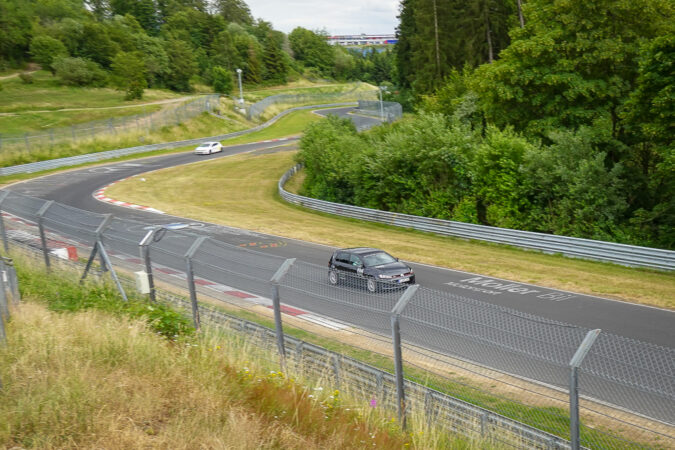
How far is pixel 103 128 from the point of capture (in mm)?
64125

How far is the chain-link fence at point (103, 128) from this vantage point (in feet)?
183

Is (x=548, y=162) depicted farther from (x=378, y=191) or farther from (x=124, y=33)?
(x=124, y=33)

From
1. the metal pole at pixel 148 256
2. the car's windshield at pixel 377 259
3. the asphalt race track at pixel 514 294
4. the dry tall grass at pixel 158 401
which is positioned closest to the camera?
the dry tall grass at pixel 158 401

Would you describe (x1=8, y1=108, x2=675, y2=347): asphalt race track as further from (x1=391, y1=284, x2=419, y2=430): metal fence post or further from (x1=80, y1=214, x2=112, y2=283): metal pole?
(x1=80, y1=214, x2=112, y2=283): metal pole

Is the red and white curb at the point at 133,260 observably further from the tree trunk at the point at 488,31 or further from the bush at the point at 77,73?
the bush at the point at 77,73

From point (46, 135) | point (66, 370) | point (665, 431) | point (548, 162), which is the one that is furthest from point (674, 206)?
point (46, 135)

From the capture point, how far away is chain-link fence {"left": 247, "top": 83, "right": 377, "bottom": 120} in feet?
319

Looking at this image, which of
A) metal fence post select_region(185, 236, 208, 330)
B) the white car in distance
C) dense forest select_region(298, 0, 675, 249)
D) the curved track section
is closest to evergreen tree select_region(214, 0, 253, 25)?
the white car in distance

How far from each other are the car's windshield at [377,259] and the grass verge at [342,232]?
14.2 ft

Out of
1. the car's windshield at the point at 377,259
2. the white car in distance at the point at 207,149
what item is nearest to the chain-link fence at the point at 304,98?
the white car in distance at the point at 207,149

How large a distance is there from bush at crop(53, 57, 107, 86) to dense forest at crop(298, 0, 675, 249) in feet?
195

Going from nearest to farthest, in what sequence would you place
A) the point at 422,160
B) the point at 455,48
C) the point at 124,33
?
the point at 422,160, the point at 455,48, the point at 124,33

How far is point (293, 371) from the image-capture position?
7.75m

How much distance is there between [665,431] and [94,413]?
8.12 metres
